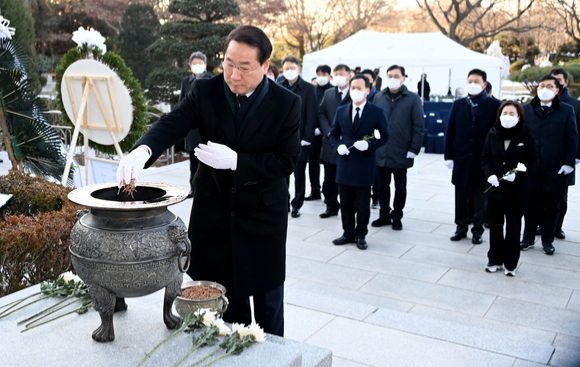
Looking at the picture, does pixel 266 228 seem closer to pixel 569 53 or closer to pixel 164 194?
pixel 164 194

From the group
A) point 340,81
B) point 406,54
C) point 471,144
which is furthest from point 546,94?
point 406,54

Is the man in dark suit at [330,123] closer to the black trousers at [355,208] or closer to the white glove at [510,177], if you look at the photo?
the black trousers at [355,208]

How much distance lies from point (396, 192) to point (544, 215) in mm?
1720

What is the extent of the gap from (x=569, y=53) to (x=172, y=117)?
38.9 metres

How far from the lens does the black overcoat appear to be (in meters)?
5.38

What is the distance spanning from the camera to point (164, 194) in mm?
2854

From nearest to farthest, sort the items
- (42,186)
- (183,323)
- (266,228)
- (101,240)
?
(101,240) < (183,323) < (266,228) < (42,186)

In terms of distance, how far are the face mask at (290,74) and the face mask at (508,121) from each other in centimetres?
327

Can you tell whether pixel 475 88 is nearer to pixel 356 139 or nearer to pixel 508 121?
pixel 508 121

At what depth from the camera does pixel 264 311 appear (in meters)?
3.23

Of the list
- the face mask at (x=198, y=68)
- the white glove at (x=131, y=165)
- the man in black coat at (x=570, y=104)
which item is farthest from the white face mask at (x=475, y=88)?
the white glove at (x=131, y=165)

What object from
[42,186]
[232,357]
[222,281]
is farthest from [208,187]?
[42,186]

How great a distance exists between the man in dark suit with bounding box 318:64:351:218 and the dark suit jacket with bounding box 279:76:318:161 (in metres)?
0.11

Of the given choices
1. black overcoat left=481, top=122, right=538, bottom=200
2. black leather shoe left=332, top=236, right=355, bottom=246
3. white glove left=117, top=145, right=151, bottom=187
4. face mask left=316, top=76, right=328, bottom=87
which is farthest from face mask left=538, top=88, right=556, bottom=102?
white glove left=117, top=145, right=151, bottom=187
